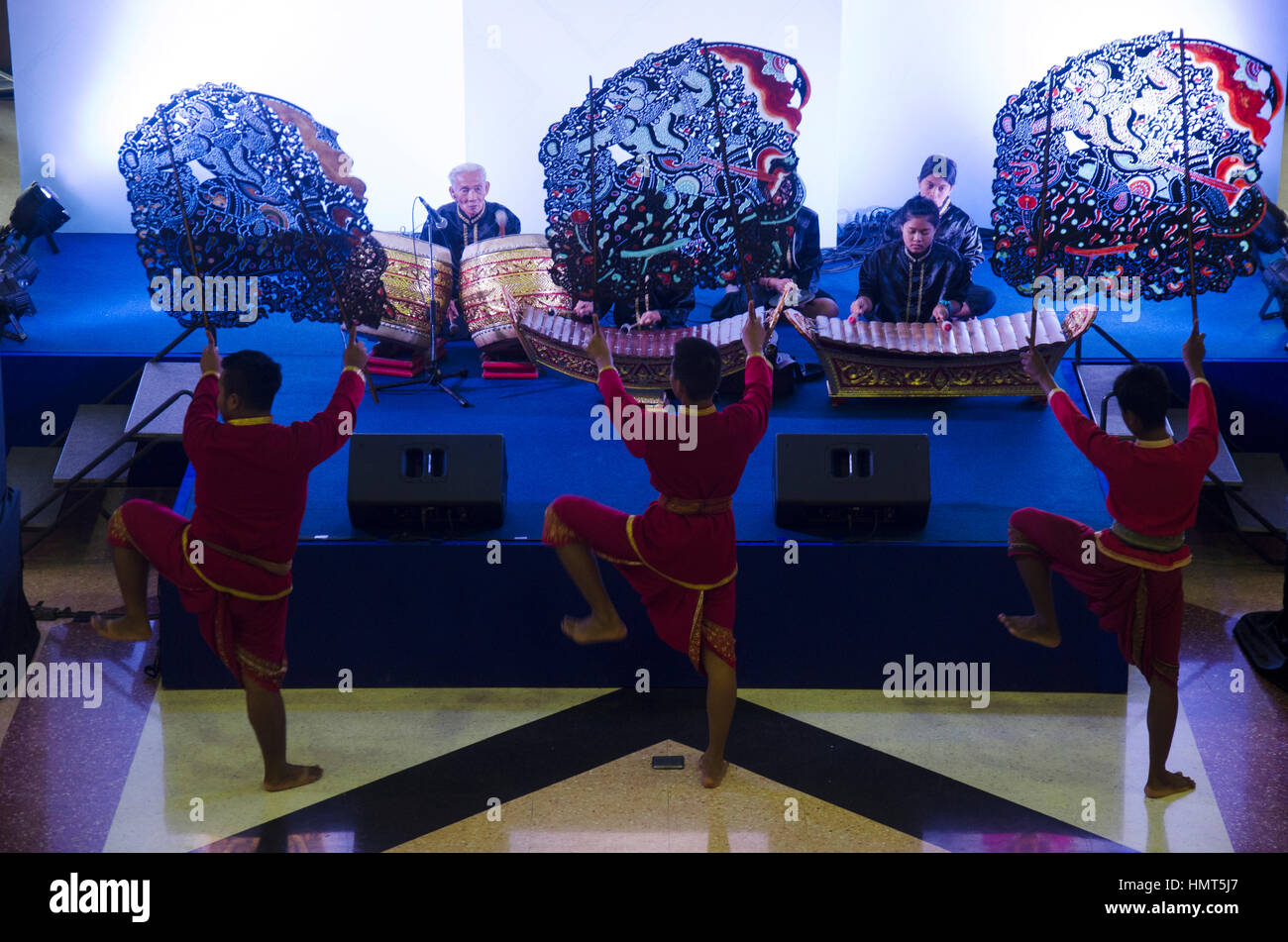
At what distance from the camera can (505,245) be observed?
23.3 feet

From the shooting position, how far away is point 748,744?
523 cm

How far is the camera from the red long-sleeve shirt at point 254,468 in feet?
14.6

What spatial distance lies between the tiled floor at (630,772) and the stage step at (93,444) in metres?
1.08

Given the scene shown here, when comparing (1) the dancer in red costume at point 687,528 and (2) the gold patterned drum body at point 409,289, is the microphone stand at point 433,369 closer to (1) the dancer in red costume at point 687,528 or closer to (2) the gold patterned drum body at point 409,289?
(2) the gold patterned drum body at point 409,289

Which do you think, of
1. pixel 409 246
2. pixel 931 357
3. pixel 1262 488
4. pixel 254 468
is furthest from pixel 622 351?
pixel 1262 488

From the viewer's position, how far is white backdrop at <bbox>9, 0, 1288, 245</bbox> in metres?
7.12

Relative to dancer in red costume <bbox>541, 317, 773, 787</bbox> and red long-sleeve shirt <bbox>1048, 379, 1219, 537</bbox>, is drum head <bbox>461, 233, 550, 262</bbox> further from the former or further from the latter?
red long-sleeve shirt <bbox>1048, 379, 1219, 537</bbox>

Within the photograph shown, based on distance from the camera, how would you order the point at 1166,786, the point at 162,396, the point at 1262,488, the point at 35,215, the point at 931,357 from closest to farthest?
1. the point at 1166,786
2. the point at 931,357
3. the point at 162,396
4. the point at 1262,488
5. the point at 35,215

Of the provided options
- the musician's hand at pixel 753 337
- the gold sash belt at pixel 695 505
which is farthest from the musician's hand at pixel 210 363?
the musician's hand at pixel 753 337

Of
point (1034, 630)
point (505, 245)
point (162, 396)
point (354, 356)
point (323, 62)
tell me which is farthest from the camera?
point (323, 62)

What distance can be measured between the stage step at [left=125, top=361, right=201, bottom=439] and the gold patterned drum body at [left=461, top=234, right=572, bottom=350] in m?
1.32

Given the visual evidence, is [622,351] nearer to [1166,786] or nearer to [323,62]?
[323,62]

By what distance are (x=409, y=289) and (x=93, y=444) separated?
5.24 ft

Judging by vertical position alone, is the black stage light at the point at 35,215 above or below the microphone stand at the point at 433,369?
above
